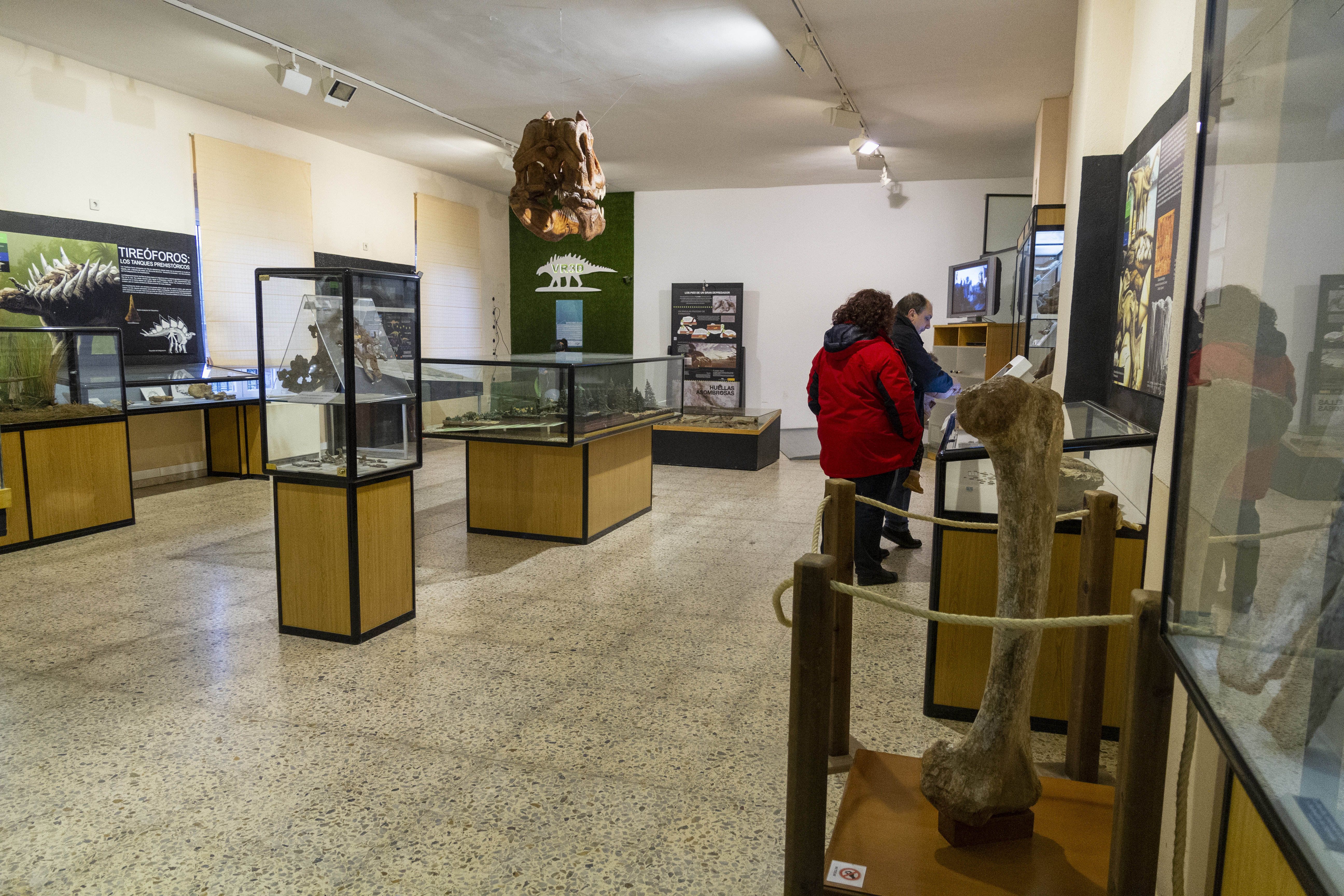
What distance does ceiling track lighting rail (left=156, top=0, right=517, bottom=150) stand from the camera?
209 inches

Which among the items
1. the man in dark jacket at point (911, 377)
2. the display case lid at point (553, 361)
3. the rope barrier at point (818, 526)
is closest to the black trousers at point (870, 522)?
the man in dark jacket at point (911, 377)

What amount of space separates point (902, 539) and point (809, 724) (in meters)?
3.95

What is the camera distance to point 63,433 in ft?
16.8

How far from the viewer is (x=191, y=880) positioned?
198 cm

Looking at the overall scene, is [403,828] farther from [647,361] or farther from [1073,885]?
[647,361]

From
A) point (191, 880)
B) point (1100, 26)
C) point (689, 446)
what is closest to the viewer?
point (191, 880)

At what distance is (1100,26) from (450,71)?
4.68 meters

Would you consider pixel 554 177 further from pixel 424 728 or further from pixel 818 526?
pixel 818 526

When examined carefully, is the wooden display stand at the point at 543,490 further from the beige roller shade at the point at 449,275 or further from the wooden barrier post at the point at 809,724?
the beige roller shade at the point at 449,275

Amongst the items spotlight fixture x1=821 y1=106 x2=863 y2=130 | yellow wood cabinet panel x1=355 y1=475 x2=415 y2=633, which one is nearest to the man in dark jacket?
yellow wood cabinet panel x1=355 y1=475 x2=415 y2=633

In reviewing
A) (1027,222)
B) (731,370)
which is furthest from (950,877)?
(731,370)

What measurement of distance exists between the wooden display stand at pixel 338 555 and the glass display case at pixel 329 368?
0.10m

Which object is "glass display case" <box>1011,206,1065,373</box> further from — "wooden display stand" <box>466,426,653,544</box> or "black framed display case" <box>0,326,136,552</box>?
"black framed display case" <box>0,326,136,552</box>

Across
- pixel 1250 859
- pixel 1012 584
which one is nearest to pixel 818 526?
pixel 1012 584
